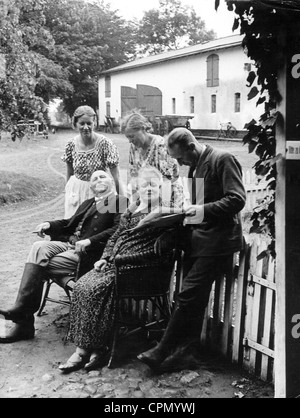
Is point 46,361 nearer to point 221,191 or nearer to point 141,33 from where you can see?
point 221,191

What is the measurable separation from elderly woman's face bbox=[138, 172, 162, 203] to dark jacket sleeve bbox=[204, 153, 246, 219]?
546 millimetres

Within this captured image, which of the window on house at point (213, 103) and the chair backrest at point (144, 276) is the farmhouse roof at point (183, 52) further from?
the chair backrest at point (144, 276)

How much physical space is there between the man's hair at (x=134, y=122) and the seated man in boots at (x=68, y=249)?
0.45 m

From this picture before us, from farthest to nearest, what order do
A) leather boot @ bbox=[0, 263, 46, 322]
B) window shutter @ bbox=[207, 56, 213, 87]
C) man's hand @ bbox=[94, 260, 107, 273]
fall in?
window shutter @ bbox=[207, 56, 213, 87], leather boot @ bbox=[0, 263, 46, 322], man's hand @ bbox=[94, 260, 107, 273]

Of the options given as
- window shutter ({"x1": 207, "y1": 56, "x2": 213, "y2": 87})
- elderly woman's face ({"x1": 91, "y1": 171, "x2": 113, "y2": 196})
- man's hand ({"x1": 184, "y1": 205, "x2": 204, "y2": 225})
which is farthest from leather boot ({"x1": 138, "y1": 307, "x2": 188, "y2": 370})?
window shutter ({"x1": 207, "y1": 56, "x2": 213, "y2": 87})

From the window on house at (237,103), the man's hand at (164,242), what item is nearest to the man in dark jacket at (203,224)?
the man's hand at (164,242)

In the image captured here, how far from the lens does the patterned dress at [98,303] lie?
374cm

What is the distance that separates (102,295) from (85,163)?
1645 mm

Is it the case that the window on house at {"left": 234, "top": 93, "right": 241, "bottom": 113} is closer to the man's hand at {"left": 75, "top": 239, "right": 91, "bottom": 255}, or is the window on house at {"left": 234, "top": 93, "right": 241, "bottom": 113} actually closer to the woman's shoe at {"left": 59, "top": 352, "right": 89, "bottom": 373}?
the man's hand at {"left": 75, "top": 239, "right": 91, "bottom": 255}

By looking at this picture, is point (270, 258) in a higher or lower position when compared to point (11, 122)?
lower

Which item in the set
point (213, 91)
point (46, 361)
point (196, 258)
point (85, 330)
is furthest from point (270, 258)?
point (213, 91)

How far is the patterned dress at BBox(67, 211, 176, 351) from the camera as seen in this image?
3736mm

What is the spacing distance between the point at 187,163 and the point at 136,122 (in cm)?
85
